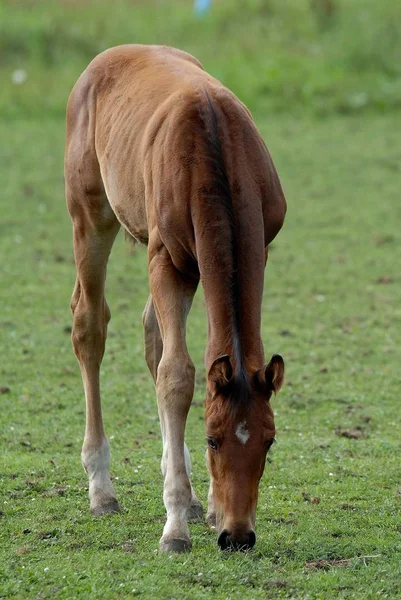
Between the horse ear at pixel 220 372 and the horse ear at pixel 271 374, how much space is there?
0.12 meters

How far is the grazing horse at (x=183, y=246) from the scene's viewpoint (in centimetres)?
445

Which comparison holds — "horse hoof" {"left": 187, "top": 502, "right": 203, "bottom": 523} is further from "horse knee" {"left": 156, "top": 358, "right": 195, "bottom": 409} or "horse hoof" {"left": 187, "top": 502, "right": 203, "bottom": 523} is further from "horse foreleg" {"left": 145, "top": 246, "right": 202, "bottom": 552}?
"horse knee" {"left": 156, "top": 358, "right": 195, "bottom": 409}

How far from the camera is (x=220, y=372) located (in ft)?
14.5

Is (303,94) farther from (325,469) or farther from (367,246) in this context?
(325,469)

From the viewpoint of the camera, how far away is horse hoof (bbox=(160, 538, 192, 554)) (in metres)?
4.77

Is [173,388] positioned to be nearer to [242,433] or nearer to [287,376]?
[242,433]

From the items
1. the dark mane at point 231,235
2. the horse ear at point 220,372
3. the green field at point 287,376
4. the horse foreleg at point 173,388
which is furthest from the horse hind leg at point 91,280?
the horse ear at point 220,372

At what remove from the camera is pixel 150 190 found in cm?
524

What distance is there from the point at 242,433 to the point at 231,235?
2.77 ft

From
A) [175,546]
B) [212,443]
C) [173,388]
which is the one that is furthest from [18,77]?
[212,443]

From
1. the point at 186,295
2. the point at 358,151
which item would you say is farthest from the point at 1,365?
the point at 358,151

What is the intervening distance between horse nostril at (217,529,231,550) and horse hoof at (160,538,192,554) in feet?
1.07

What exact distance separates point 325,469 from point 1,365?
10.1ft

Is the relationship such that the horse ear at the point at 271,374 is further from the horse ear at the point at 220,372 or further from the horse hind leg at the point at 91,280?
the horse hind leg at the point at 91,280
